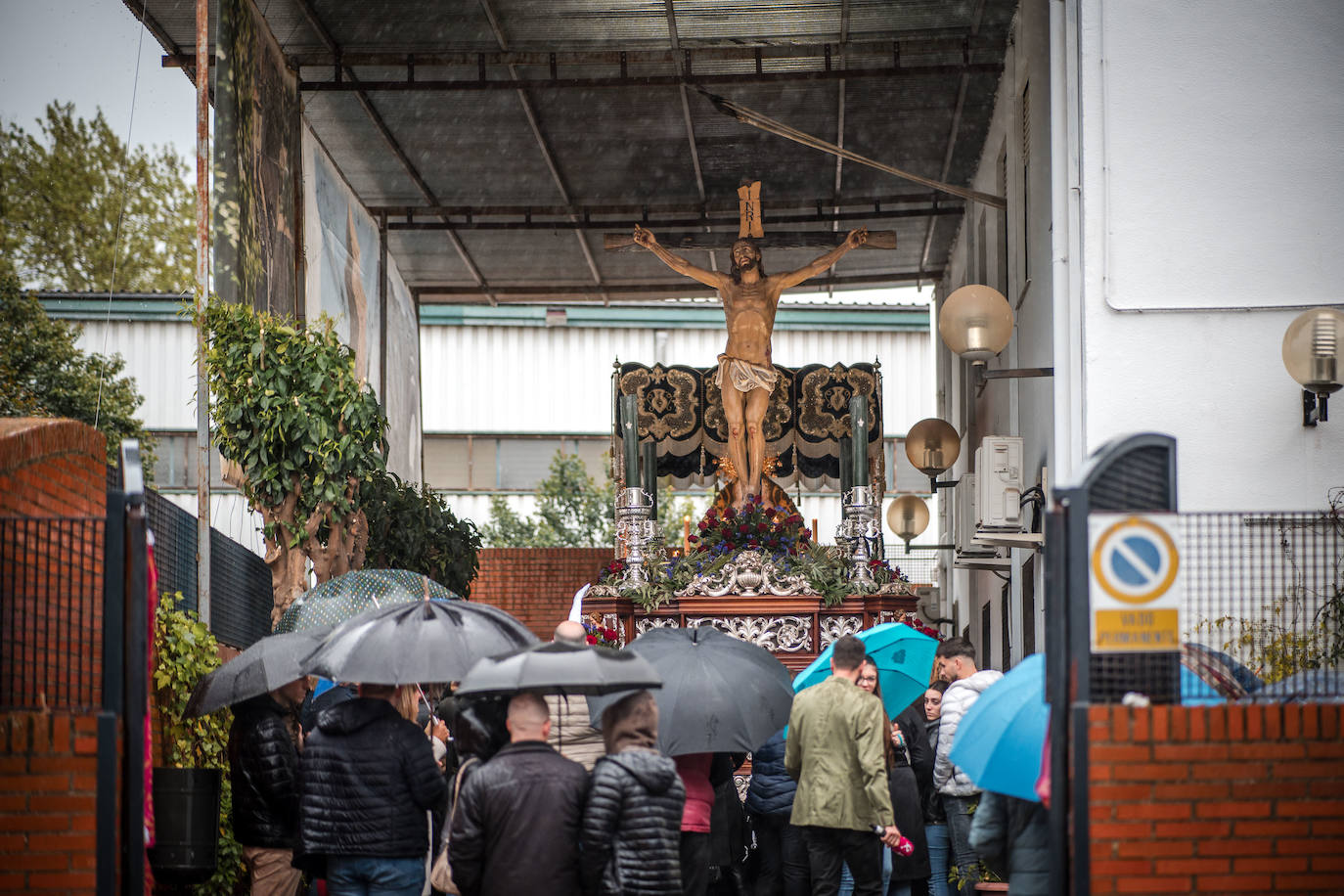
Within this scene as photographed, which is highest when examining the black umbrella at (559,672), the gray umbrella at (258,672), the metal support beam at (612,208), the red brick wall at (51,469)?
the metal support beam at (612,208)

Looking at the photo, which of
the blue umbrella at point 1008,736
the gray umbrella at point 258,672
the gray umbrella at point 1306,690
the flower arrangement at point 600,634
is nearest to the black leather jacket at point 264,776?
the gray umbrella at point 258,672

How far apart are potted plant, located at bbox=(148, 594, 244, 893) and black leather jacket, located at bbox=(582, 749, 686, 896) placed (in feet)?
8.96

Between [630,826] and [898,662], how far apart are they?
362 cm

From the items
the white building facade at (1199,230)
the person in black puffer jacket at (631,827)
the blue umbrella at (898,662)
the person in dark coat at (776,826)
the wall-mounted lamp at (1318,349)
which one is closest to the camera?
the person in black puffer jacket at (631,827)

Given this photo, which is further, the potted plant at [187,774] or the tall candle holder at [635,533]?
the tall candle holder at [635,533]

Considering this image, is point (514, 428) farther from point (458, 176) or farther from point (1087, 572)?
point (1087, 572)

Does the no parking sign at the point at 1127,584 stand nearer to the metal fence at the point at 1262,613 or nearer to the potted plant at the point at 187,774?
the metal fence at the point at 1262,613

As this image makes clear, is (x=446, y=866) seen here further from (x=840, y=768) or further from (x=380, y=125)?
(x=380, y=125)

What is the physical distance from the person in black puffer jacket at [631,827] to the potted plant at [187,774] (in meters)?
2.72

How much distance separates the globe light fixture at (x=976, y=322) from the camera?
37.7 feet

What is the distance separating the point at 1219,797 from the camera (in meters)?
6.30

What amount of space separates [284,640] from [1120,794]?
4.03m

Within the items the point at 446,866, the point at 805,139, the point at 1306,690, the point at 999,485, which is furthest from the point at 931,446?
the point at 446,866

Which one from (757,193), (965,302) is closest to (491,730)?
(965,302)
